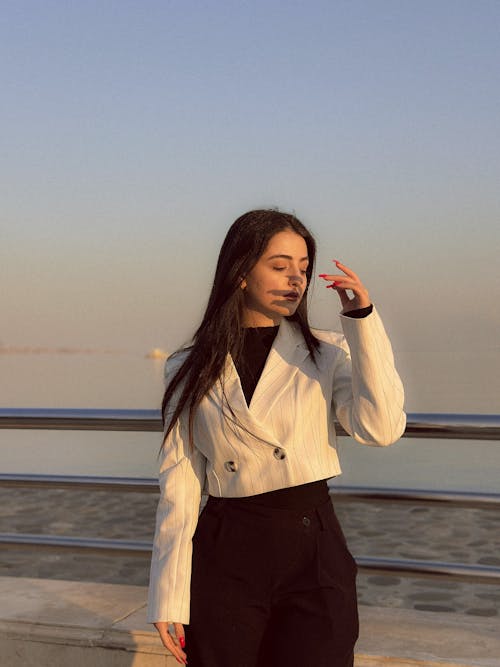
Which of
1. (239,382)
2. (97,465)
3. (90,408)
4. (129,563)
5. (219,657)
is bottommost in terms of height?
(129,563)

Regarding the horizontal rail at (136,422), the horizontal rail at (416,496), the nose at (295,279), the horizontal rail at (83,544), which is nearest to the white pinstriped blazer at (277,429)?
the nose at (295,279)

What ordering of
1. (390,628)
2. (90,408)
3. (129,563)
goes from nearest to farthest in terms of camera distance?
(390,628), (90,408), (129,563)

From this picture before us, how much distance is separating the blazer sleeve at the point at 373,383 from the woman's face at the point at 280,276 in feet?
0.71

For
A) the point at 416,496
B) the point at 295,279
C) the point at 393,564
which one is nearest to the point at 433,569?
the point at 393,564

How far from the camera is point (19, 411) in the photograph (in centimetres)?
394

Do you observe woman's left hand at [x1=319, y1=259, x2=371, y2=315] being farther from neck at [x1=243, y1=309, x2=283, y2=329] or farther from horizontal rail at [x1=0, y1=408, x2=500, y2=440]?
horizontal rail at [x1=0, y1=408, x2=500, y2=440]

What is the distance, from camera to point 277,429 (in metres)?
2.30

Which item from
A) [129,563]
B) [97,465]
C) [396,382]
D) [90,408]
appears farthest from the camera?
[97,465]

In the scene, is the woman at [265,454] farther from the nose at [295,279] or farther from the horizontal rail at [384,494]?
the horizontal rail at [384,494]

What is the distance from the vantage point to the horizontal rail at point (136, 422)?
3250 millimetres

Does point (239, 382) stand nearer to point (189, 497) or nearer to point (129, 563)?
point (189, 497)

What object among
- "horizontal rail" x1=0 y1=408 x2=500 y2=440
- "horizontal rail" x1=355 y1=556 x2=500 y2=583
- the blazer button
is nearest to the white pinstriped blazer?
the blazer button

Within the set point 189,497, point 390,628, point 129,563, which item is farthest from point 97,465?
point 189,497

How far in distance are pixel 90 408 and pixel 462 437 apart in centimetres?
151
